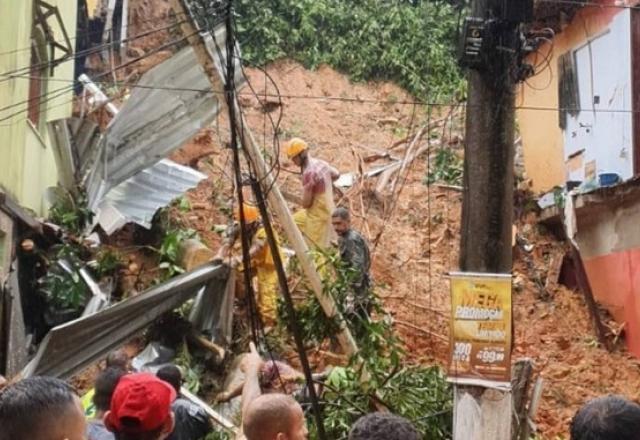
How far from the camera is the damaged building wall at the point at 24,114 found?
30.2 feet

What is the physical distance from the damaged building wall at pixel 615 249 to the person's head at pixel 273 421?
854 cm

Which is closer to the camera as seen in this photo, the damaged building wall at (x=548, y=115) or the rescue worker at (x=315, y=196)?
the rescue worker at (x=315, y=196)

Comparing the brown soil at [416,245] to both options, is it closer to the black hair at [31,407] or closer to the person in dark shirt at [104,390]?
the person in dark shirt at [104,390]

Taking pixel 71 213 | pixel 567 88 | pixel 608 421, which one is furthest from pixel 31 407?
pixel 567 88

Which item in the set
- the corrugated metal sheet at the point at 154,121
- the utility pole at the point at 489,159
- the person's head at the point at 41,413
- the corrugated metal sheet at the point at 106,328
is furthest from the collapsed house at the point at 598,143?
the person's head at the point at 41,413

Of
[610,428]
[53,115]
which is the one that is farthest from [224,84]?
[53,115]

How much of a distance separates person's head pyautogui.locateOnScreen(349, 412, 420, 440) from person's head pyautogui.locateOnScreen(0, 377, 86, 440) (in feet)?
2.63

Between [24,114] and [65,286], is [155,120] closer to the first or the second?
[24,114]

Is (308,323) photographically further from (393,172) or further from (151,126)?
(393,172)

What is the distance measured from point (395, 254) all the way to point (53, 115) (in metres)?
5.59

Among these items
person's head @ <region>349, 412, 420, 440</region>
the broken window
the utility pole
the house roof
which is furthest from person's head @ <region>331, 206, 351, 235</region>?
the broken window

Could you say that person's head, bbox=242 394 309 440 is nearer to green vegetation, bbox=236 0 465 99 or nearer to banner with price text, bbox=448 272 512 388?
banner with price text, bbox=448 272 512 388

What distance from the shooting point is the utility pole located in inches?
187

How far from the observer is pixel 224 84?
5.97 metres
